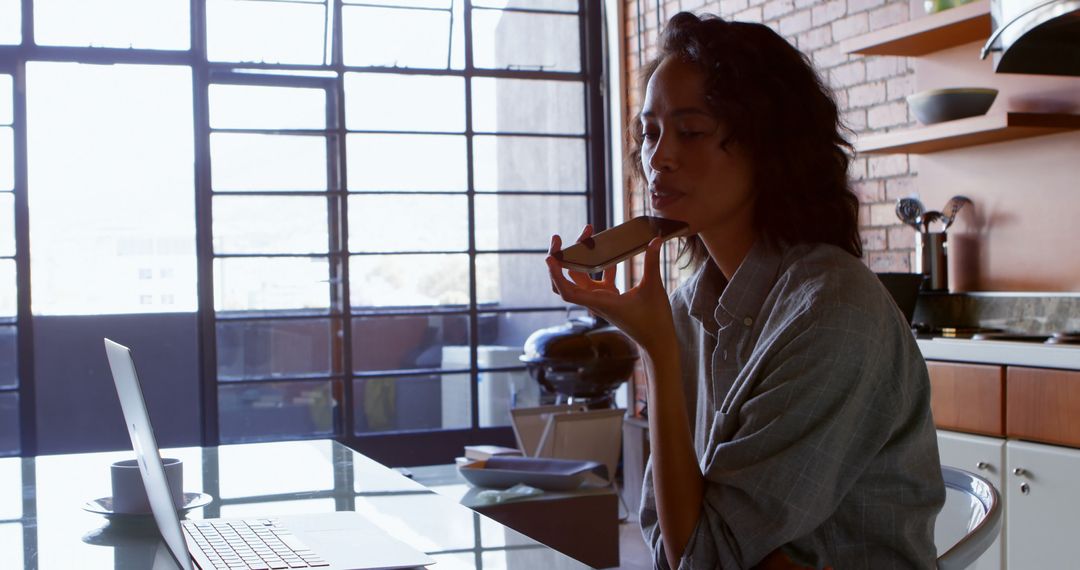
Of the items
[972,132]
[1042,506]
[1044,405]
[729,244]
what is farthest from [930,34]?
[729,244]

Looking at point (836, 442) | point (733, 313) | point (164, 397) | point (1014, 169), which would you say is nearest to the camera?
point (836, 442)

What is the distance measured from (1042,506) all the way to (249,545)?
210 cm

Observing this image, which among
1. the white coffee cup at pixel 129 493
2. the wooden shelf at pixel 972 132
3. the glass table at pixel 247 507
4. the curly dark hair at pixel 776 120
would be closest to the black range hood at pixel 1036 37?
the wooden shelf at pixel 972 132

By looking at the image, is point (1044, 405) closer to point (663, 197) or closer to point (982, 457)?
point (982, 457)

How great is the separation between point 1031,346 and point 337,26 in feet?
12.1

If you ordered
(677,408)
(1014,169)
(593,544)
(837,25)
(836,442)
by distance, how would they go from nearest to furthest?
(836,442), (677,408), (593,544), (1014,169), (837,25)

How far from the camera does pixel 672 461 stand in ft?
3.88

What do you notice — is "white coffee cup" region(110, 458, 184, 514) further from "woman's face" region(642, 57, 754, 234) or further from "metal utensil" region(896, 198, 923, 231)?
"metal utensil" region(896, 198, 923, 231)

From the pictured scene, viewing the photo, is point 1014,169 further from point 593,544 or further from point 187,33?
point 187,33

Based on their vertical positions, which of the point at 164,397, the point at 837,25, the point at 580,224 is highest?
the point at 837,25

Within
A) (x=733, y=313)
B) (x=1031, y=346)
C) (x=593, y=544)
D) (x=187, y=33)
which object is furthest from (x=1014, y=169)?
(x=187, y=33)

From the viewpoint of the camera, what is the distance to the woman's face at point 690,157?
1.33 m

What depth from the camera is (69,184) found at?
16.5 feet

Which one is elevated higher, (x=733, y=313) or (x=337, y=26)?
(x=337, y=26)
